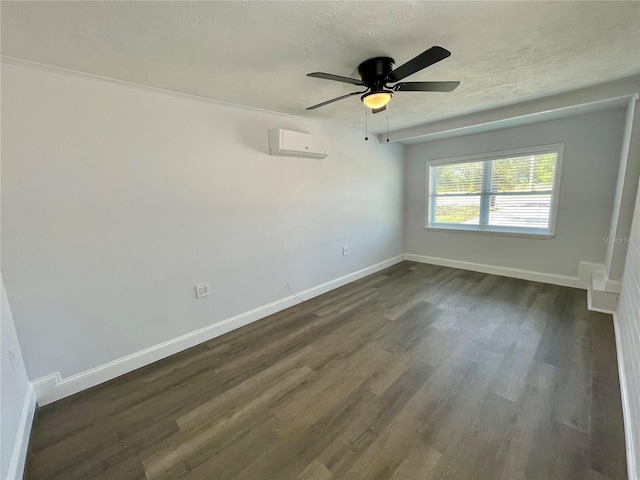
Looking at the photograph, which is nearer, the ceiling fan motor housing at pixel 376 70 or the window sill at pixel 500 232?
the ceiling fan motor housing at pixel 376 70

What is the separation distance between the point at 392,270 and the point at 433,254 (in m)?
0.95

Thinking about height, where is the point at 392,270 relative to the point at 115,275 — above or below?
below

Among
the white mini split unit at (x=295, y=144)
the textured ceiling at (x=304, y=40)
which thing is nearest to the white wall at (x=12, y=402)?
the textured ceiling at (x=304, y=40)

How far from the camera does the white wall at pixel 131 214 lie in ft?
5.74

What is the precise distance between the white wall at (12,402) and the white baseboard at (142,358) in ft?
0.38

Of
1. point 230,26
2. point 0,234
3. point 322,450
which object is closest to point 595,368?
point 322,450

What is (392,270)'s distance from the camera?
4680mm

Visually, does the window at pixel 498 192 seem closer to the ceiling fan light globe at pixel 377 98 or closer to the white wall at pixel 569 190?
the white wall at pixel 569 190

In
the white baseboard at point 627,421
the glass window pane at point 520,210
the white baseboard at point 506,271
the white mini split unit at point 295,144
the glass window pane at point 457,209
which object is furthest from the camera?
the glass window pane at point 457,209

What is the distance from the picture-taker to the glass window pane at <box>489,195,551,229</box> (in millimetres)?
3770

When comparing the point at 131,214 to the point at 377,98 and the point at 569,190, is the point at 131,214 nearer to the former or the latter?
the point at 377,98

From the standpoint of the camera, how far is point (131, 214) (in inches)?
83.4

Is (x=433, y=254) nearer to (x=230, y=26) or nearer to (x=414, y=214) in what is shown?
(x=414, y=214)

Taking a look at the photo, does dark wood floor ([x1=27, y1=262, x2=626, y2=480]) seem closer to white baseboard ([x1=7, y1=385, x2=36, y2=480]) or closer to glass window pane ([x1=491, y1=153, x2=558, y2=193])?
white baseboard ([x1=7, y1=385, x2=36, y2=480])
